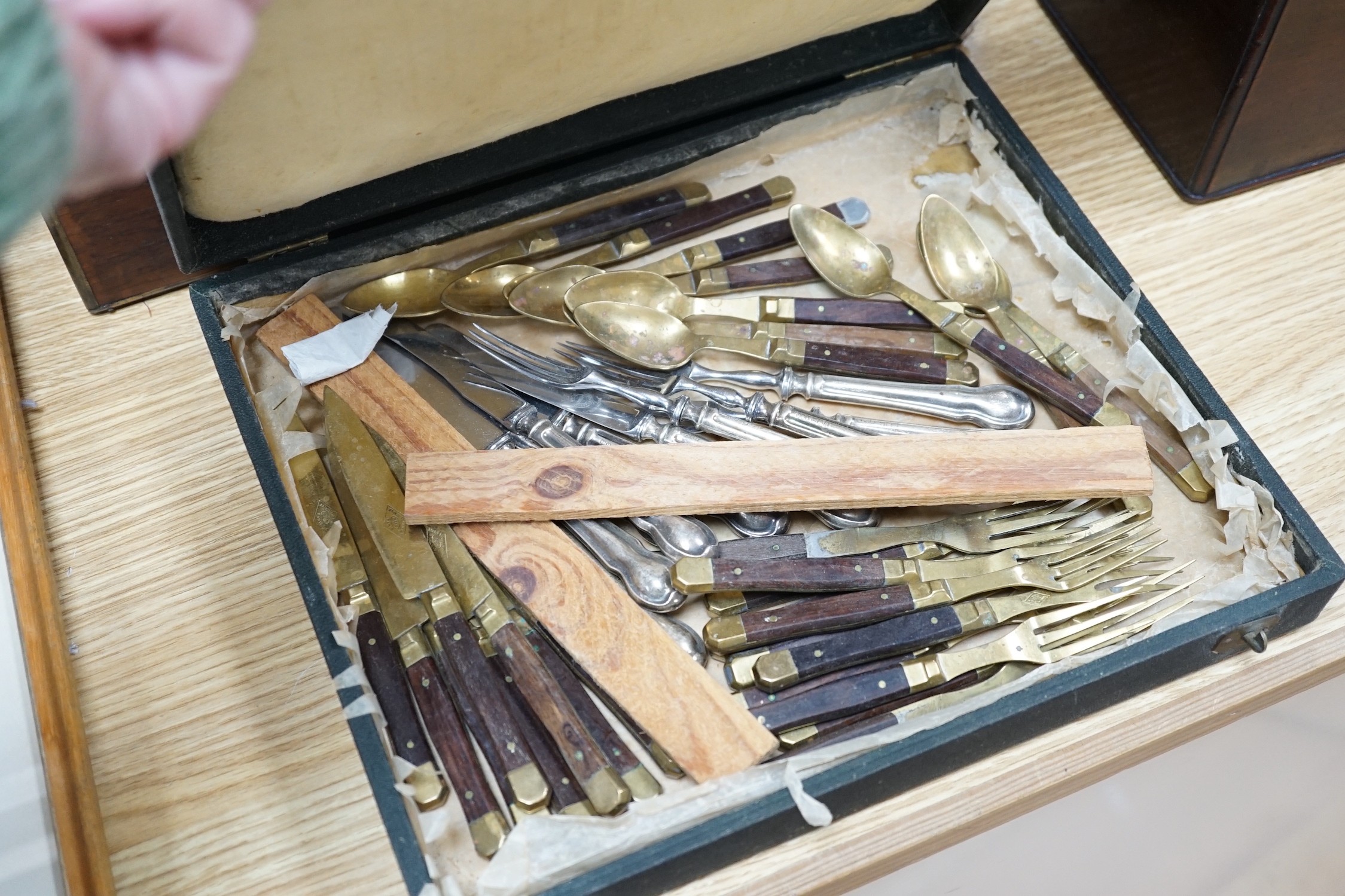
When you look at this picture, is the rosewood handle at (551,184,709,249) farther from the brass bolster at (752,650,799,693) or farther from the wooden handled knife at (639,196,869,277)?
the brass bolster at (752,650,799,693)

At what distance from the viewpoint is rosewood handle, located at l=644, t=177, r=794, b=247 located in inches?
38.7

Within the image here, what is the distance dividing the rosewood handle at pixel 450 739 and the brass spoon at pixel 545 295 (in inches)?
11.6

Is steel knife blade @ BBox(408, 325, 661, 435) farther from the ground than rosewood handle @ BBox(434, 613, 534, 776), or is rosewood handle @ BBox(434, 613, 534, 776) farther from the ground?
steel knife blade @ BBox(408, 325, 661, 435)

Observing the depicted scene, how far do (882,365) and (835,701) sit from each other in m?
0.28

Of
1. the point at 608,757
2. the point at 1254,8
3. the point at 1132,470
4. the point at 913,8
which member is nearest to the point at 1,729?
the point at 608,757

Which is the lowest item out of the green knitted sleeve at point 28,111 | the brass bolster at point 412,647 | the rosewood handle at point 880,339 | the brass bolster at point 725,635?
the brass bolster at point 725,635

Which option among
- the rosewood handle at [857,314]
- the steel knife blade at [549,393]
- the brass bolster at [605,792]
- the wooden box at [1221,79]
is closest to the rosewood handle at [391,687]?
the brass bolster at [605,792]

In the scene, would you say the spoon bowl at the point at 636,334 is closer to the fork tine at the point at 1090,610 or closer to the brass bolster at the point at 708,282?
the brass bolster at the point at 708,282

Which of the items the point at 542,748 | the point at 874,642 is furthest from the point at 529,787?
the point at 874,642

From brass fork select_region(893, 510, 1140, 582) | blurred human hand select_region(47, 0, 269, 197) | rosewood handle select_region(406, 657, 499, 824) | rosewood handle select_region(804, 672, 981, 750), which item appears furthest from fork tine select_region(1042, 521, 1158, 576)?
blurred human hand select_region(47, 0, 269, 197)

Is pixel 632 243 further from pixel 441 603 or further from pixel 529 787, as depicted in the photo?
pixel 529 787

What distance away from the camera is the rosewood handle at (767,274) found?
982 mm

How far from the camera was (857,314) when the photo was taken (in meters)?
0.96

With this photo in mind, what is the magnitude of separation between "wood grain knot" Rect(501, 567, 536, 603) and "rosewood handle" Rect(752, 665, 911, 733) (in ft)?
0.56
